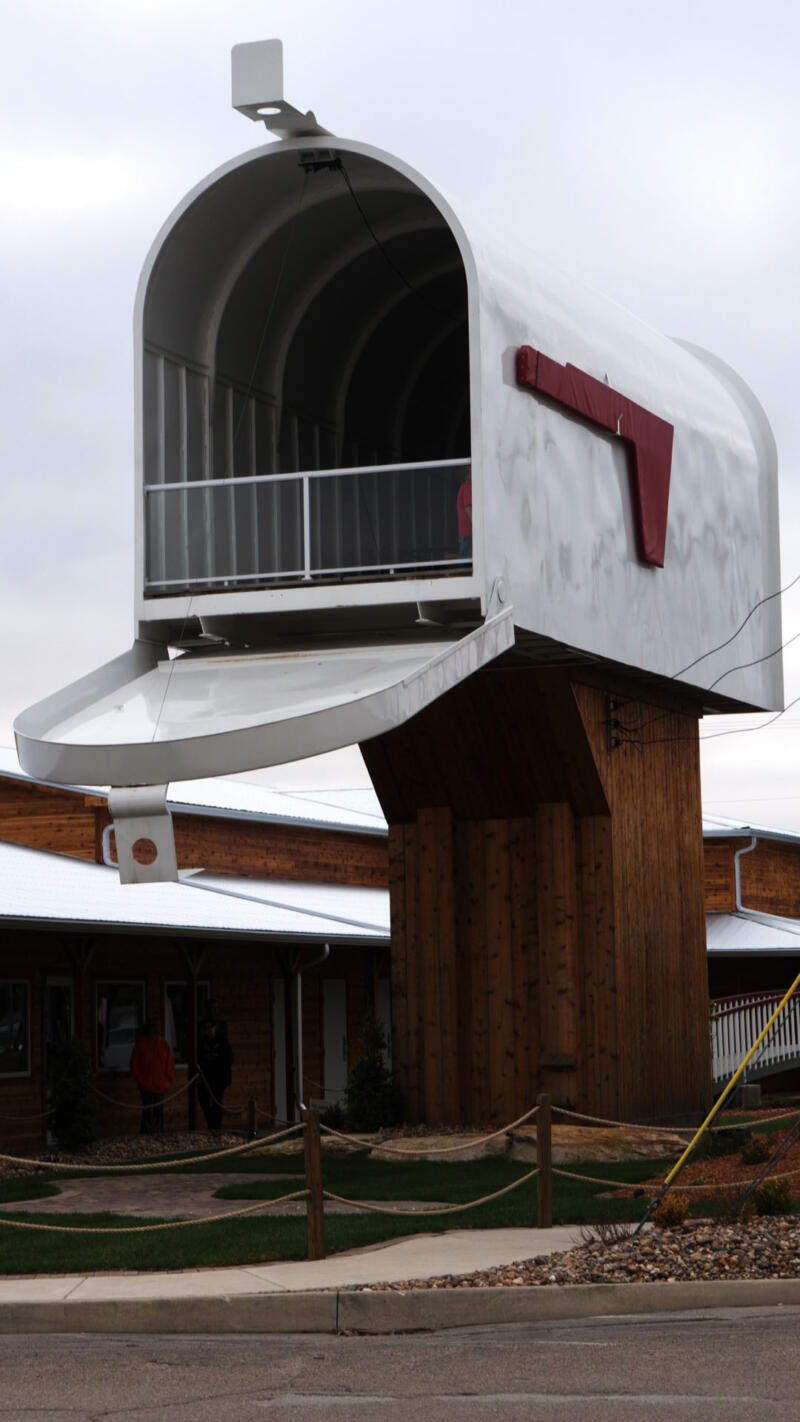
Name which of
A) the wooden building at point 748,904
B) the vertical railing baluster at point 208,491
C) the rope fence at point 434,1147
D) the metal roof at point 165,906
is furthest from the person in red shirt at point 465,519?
the wooden building at point 748,904

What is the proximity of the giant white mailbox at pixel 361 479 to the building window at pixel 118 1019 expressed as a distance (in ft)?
26.3

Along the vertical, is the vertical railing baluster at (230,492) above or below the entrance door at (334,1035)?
above

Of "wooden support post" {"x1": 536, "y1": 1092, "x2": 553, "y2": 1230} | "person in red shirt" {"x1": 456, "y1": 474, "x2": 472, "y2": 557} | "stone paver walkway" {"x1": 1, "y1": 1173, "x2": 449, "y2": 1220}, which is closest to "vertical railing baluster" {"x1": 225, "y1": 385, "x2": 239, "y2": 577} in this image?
"person in red shirt" {"x1": 456, "y1": 474, "x2": 472, "y2": 557}

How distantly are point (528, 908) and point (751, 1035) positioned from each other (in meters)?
10.7

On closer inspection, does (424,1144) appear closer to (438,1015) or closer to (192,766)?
(438,1015)

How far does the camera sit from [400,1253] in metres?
13.0

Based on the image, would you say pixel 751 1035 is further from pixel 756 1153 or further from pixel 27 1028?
Result: pixel 756 1153

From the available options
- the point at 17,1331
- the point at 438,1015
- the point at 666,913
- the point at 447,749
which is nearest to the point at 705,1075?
the point at 666,913

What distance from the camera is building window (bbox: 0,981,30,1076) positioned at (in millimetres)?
23797

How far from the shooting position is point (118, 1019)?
87.0ft

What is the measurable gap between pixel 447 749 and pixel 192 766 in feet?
24.2

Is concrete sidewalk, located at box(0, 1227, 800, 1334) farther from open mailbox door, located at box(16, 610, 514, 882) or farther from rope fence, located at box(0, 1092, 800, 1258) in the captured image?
open mailbox door, located at box(16, 610, 514, 882)

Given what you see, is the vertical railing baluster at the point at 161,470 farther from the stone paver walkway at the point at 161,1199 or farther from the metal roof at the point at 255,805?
the metal roof at the point at 255,805

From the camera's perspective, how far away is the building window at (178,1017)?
27766 millimetres
